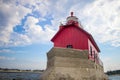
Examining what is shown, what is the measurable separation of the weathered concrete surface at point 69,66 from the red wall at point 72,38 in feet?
8.61

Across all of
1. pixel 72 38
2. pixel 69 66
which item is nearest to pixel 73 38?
pixel 72 38

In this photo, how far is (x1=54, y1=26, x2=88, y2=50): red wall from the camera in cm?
1742

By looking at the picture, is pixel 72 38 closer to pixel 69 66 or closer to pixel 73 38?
pixel 73 38

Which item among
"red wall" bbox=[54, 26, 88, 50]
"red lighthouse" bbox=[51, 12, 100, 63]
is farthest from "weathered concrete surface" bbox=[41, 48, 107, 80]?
"red wall" bbox=[54, 26, 88, 50]

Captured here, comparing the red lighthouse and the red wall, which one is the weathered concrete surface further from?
the red wall

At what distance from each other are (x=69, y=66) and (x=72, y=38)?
4701 millimetres

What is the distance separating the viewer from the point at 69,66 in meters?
14.0

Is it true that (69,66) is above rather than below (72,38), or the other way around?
below

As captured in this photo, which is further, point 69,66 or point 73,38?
point 73,38

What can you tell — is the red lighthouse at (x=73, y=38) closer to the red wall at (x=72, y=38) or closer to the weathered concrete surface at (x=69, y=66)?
the red wall at (x=72, y=38)

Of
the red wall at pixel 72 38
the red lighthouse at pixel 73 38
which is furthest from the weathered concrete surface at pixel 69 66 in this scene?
the red wall at pixel 72 38

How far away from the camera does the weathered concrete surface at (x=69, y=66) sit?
13405 mm

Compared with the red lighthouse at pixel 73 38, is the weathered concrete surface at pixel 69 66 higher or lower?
lower

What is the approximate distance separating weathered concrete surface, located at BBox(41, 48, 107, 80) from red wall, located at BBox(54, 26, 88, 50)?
2.62 metres
